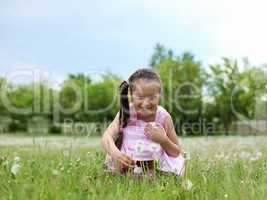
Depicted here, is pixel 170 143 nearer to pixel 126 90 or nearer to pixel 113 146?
pixel 113 146

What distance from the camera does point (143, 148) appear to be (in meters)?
4.29

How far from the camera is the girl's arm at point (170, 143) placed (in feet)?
13.7

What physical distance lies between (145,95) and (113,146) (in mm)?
488

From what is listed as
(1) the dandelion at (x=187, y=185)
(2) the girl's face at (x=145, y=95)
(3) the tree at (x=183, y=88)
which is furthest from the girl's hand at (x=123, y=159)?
(3) the tree at (x=183, y=88)

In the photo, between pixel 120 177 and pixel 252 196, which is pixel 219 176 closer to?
pixel 120 177

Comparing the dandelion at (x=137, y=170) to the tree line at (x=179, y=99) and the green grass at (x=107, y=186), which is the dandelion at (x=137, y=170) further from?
the tree line at (x=179, y=99)

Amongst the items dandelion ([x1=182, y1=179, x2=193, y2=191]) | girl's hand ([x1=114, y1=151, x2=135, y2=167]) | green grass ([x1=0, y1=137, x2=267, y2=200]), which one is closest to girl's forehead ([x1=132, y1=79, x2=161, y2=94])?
girl's hand ([x1=114, y1=151, x2=135, y2=167])

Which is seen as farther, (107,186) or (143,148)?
(143,148)

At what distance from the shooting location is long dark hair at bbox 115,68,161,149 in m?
4.25

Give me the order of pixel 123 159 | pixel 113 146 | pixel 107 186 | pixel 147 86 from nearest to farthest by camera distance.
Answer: pixel 107 186 → pixel 123 159 → pixel 113 146 → pixel 147 86

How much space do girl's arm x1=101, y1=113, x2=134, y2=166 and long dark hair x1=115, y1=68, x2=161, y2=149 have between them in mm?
62

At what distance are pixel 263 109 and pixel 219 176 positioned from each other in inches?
1538

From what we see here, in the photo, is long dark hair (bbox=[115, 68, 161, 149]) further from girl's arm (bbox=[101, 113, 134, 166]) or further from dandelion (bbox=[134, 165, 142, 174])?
dandelion (bbox=[134, 165, 142, 174])

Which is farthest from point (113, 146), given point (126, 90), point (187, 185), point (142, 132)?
point (187, 185)
